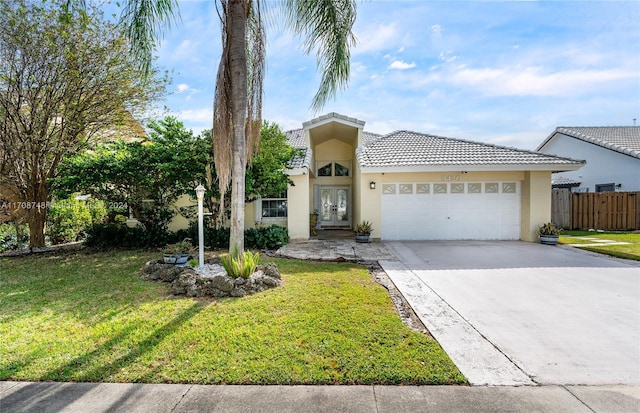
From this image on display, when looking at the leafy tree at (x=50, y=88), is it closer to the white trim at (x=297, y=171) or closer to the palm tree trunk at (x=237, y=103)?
the palm tree trunk at (x=237, y=103)

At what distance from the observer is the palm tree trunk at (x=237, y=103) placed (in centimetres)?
654

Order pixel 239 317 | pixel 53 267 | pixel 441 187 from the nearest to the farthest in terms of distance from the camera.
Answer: pixel 239 317 < pixel 53 267 < pixel 441 187

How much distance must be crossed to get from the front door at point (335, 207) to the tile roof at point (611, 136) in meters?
16.5

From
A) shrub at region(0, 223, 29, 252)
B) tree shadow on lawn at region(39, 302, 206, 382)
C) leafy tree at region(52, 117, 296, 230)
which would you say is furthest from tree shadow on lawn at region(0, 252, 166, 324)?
leafy tree at region(52, 117, 296, 230)

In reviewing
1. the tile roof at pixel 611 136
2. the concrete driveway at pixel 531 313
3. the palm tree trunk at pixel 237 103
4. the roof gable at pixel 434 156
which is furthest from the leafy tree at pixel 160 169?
the tile roof at pixel 611 136

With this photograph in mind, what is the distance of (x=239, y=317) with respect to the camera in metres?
4.73

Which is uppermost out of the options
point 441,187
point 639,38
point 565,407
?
point 639,38

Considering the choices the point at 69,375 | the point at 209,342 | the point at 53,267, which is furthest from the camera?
the point at 53,267

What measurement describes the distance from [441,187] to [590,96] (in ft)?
21.6

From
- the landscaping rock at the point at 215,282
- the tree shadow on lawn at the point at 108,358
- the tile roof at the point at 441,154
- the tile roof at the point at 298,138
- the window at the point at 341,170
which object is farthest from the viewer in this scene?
the window at the point at 341,170

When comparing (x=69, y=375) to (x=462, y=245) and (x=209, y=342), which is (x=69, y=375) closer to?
(x=209, y=342)

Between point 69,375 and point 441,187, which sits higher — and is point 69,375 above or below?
below

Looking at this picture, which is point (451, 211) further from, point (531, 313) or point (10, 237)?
point (10, 237)

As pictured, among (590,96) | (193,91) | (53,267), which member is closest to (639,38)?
(590,96)
